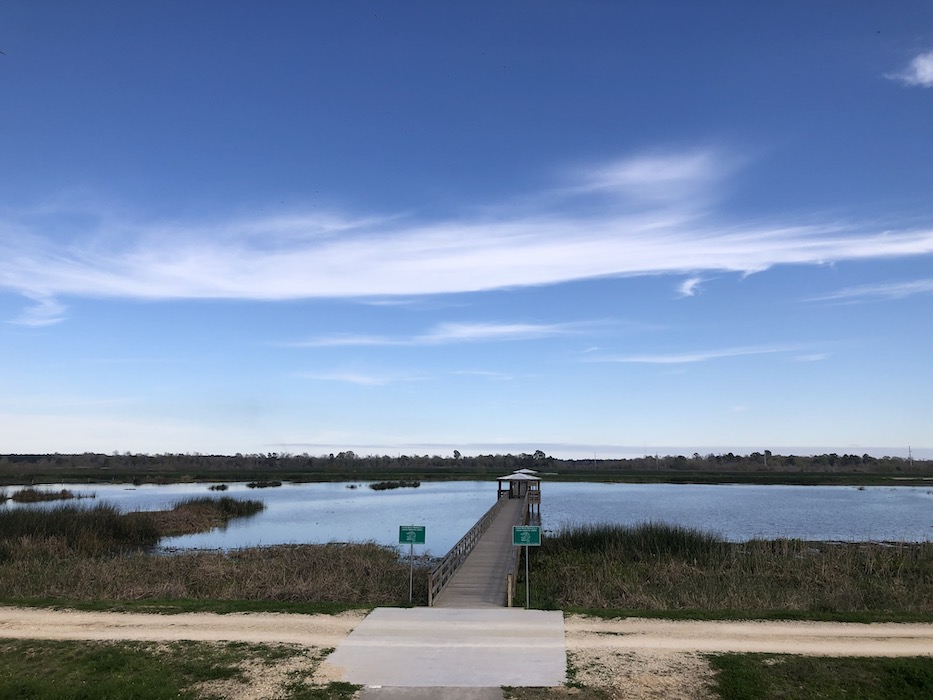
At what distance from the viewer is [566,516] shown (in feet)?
174

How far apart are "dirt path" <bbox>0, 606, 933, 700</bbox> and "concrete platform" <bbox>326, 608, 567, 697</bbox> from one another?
0.53 m

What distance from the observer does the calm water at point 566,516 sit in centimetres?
4147

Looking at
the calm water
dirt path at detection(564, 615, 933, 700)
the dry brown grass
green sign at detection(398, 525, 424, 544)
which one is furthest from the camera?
the calm water

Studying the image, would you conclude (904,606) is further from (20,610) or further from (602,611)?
(20,610)

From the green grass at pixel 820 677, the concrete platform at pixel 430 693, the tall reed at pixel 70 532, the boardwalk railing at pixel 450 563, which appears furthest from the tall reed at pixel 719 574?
the tall reed at pixel 70 532

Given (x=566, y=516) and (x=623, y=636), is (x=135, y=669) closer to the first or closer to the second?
(x=623, y=636)

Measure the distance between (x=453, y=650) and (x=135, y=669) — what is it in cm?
643

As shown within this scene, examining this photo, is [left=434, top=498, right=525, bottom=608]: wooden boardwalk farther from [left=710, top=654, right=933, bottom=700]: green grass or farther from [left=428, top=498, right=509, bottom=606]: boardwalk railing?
[left=710, top=654, right=933, bottom=700]: green grass

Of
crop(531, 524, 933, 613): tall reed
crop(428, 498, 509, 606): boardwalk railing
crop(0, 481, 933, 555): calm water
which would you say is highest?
crop(428, 498, 509, 606): boardwalk railing

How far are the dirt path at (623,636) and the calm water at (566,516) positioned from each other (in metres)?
19.0

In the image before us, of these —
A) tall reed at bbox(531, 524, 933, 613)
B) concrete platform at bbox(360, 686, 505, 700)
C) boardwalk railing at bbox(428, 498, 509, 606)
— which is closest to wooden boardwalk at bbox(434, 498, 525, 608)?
boardwalk railing at bbox(428, 498, 509, 606)

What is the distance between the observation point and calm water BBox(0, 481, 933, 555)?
1633 inches

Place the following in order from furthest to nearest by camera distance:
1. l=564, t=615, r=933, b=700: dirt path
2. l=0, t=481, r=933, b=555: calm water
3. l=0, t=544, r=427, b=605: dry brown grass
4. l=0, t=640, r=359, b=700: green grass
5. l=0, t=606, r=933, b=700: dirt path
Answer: l=0, t=481, r=933, b=555: calm water → l=0, t=544, r=427, b=605: dry brown grass → l=0, t=606, r=933, b=700: dirt path → l=564, t=615, r=933, b=700: dirt path → l=0, t=640, r=359, b=700: green grass

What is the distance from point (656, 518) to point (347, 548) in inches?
1066
